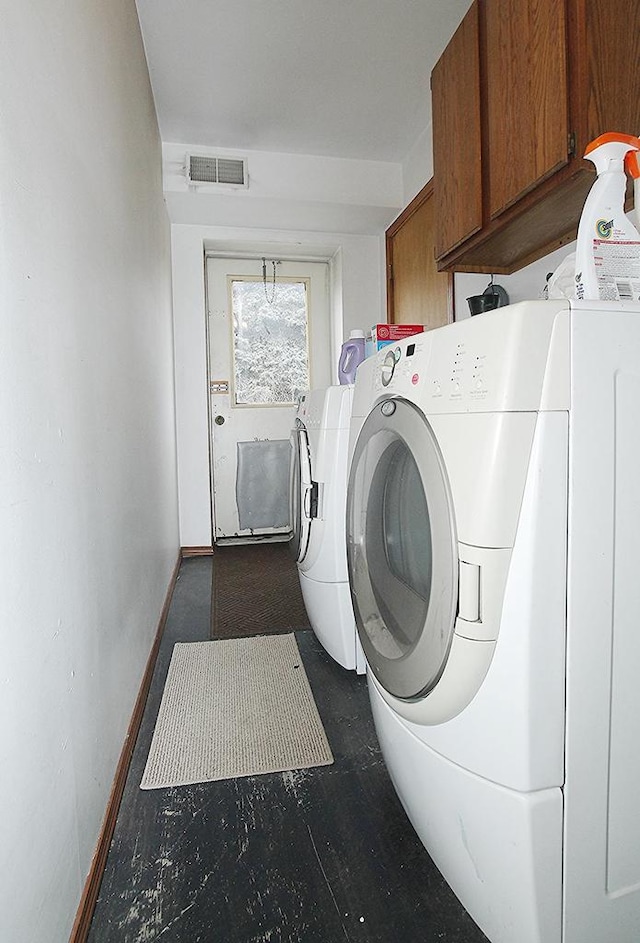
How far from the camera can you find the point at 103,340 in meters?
1.26

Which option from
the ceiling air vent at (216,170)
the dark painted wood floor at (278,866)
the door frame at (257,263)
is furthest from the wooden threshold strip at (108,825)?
the ceiling air vent at (216,170)

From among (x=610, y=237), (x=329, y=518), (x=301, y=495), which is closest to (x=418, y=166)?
(x=301, y=495)

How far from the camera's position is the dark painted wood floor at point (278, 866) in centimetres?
91

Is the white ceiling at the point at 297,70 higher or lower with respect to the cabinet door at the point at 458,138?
higher

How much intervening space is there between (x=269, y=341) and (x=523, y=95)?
2529mm

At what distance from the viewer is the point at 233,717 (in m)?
1.55

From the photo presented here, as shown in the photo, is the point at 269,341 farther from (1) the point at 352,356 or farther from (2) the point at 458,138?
(2) the point at 458,138

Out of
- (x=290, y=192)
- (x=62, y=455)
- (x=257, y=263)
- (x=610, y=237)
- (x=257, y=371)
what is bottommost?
(x=62, y=455)

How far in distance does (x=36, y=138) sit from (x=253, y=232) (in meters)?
2.83

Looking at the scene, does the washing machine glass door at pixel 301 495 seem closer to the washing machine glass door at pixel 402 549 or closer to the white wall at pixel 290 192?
the washing machine glass door at pixel 402 549

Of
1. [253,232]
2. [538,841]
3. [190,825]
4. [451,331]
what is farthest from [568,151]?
[253,232]

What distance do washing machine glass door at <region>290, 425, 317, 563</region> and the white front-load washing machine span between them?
1.07m

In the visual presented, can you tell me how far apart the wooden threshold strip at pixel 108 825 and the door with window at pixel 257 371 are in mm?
2036

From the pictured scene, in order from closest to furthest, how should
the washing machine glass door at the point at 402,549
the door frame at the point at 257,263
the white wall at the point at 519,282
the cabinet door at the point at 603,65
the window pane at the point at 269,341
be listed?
the washing machine glass door at the point at 402,549 → the cabinet door at the point at 603,65 → the white wall at the point at 519,282 → the door frame at the point at 257,263 → the window pane at the point at 269,341
